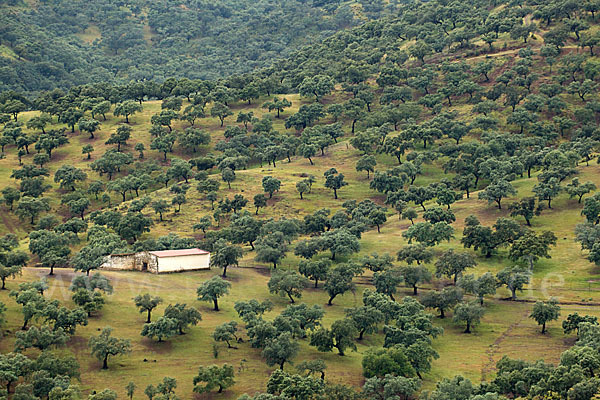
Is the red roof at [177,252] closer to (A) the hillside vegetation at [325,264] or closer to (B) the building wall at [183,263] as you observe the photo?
(B) the building wall at [183,263]

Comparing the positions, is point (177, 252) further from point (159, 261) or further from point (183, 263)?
point (159, 261)

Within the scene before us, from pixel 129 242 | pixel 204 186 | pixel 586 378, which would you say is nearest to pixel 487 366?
pixel 586 378

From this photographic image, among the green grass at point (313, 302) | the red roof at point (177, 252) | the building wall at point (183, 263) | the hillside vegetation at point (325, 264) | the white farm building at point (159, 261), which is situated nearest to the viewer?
the hillside vegetation at point (325, 264)

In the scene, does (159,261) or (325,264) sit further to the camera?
(325,264)

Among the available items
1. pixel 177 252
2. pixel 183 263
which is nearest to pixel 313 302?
pixel 183 263

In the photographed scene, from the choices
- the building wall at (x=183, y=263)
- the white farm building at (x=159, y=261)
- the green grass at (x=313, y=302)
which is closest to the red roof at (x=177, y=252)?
the white farm building at (x=159, y=261)

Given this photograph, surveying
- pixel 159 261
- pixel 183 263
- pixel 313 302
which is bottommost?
pixel 313 302
